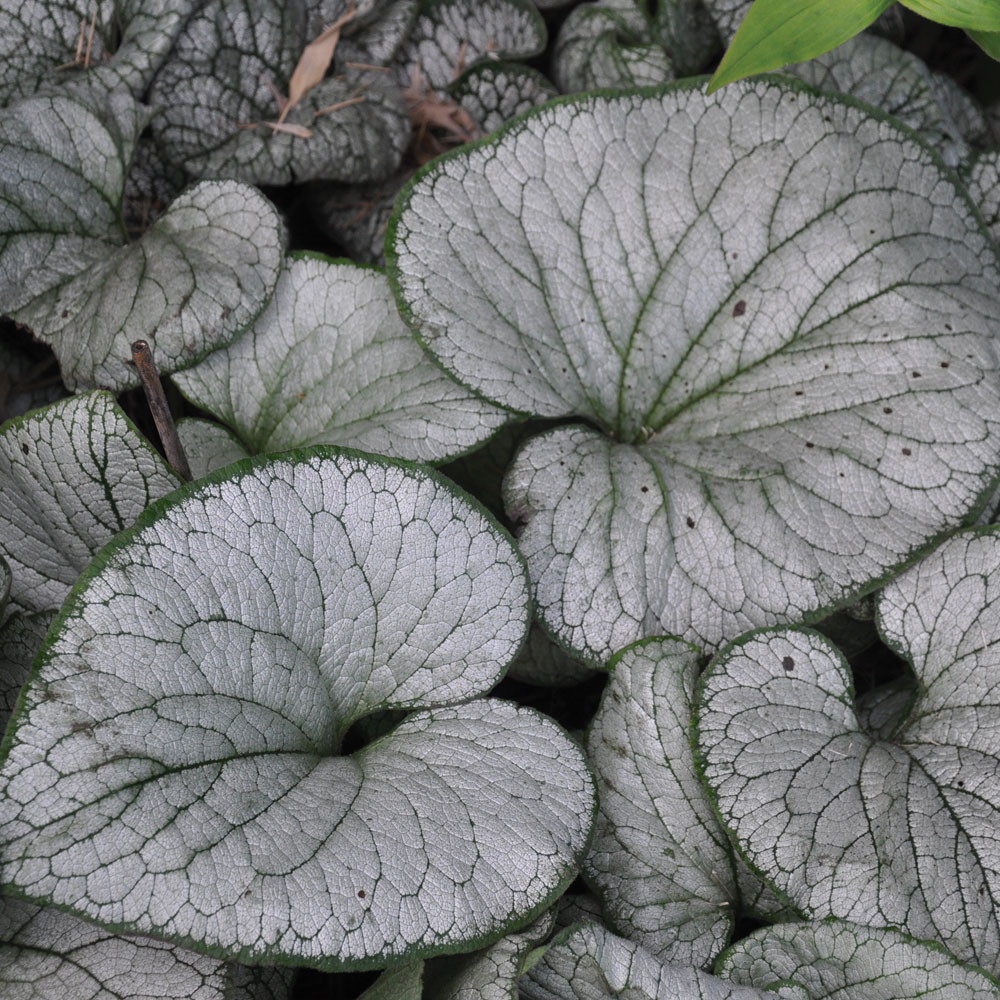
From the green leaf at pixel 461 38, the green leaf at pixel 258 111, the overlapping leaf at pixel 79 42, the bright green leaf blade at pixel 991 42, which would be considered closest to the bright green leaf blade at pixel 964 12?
the bright green leaf blade at pixel 991 42

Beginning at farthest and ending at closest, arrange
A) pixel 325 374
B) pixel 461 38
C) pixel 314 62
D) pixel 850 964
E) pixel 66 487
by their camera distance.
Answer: pixel 461 38, pixel 314 62, pixel 325 374, pixel 66 487, pixel 850 964

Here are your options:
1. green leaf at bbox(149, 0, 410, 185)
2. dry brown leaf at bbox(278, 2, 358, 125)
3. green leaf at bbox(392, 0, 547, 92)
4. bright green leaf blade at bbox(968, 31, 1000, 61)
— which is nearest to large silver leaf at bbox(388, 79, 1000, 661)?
bright green leaf blade at bbox(968, 31, 1000, 61)

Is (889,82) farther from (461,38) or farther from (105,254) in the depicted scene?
(105,254)

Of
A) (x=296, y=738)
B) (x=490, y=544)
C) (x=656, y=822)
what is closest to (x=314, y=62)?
(x=490, y=544)

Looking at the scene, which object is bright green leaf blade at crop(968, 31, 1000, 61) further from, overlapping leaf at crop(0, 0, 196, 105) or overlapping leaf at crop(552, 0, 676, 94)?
overlapping leaf at crop(0, 0, 196, 105)

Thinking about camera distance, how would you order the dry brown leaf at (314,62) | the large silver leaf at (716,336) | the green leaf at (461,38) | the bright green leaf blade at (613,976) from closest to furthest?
the bright green leaf blade at (613,976) < the large silver leaf at (716,336) < the dry brown leaf at (314,62) < the green leaf at (461,38)

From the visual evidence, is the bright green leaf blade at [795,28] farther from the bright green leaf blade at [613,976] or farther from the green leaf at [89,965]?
the green leaf at [89,965]

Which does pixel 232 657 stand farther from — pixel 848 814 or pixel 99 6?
pixel 99 6

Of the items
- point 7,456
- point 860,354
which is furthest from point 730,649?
point 7,456
